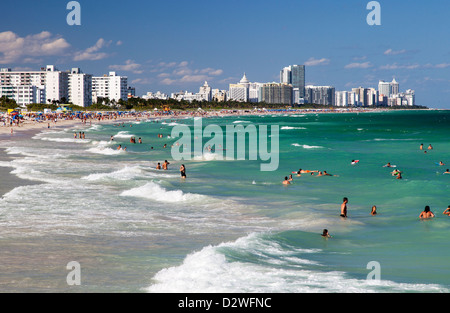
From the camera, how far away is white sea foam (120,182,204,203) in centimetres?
2213

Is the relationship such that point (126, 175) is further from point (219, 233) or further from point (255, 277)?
point (255, 277)

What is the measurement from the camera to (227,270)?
11.7m

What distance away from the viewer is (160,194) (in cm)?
2298

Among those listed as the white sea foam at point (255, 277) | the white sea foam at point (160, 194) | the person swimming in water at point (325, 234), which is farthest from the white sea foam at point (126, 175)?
the white sea foam at point (255, 277)

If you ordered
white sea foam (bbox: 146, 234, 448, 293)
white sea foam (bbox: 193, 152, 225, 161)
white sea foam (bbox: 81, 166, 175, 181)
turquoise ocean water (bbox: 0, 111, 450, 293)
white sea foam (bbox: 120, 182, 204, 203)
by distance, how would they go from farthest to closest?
white sea foam (bbox: 193, 152, 225, 161), white sea foam (bbox: 81, 166, 175, 181), white sea foam (bbox: 120, 182, 204, 203), turquoise ocean water (bbox: 0, 111, 450, 293), white sea foam (bbox: 146, 234, 448, 293)

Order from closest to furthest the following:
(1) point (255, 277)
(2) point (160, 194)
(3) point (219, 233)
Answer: (1) point (255, 277), (3) point (219, 233), (2) point (160, 194)

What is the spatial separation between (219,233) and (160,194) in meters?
7.79

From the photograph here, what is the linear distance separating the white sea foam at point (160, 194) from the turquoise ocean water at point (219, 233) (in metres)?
0.05

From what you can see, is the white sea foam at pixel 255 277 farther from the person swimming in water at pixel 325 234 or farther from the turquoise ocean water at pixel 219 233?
the person swimming in water at pixel 325 234

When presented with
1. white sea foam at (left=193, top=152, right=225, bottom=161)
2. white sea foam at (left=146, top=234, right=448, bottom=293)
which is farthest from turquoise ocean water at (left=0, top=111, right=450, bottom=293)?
white sea foam at (left=193, top=152, right=225, bottom=161)

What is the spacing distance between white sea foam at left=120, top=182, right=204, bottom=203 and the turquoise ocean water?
0.17ft

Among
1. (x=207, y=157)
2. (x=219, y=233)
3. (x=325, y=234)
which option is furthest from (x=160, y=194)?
(x=207, y=157)

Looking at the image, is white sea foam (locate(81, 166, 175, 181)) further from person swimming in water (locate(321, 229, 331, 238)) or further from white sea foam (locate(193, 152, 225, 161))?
person swimming in water (locate(321, 229, 331, 238))

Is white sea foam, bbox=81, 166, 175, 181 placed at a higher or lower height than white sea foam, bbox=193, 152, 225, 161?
lower
